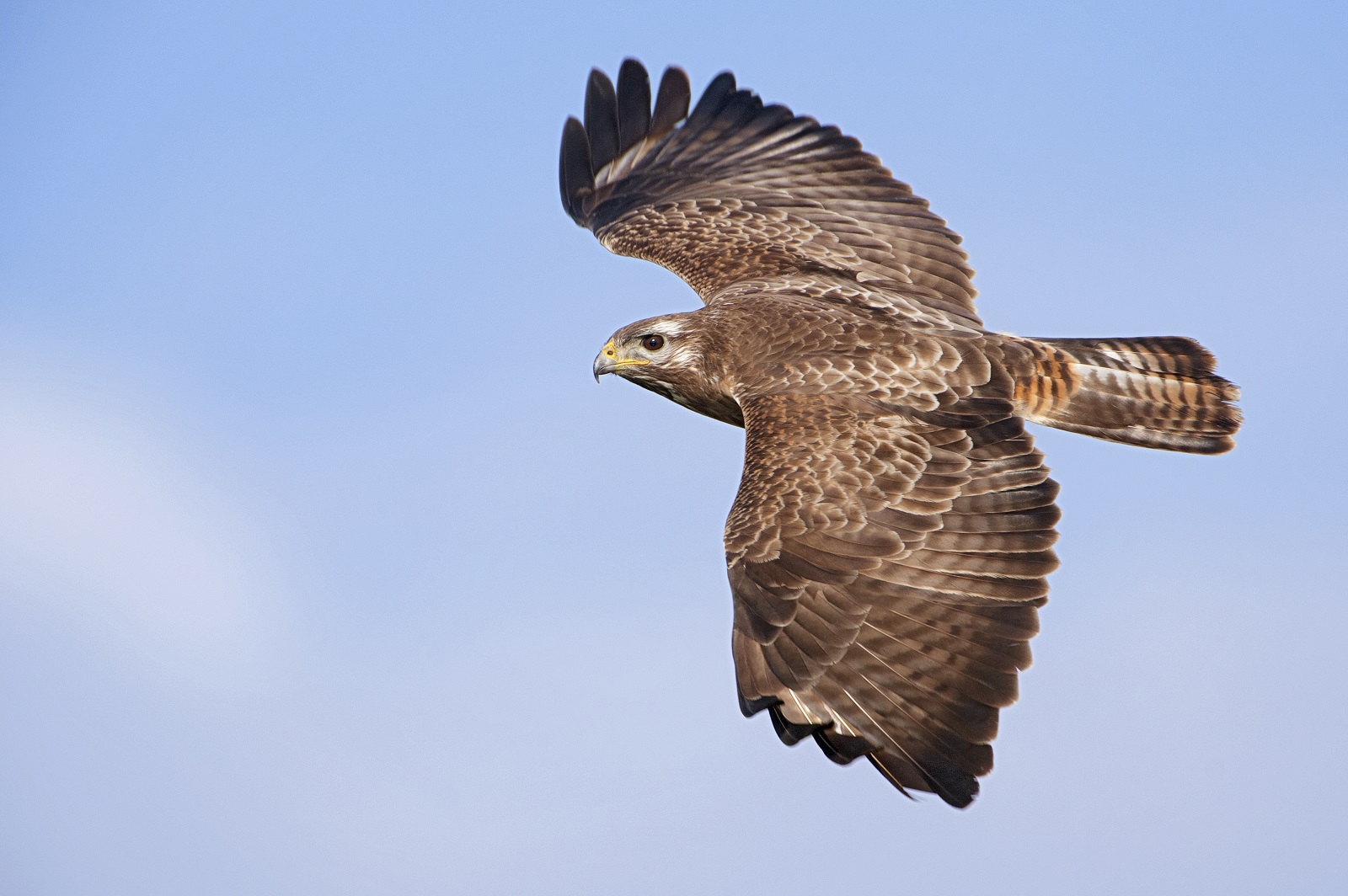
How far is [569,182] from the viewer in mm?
13531

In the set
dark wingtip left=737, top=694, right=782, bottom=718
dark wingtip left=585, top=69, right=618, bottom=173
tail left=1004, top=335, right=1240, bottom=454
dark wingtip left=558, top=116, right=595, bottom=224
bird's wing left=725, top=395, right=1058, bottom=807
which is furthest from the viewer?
dark wingtip left=585, top=69, right=618, bottom=173

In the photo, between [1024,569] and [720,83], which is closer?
[1024,569]

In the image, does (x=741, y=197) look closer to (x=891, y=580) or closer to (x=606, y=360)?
(x=606, y=360)

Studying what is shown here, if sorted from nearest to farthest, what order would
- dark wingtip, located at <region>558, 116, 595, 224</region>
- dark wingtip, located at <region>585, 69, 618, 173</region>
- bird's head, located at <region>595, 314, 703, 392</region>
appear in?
1. bird's head, located at <region>595, 314, 703, 392</region>
2. dark wingtip, located at <region>558, 116, 595, 224</region>
3. dark wingtip, located at <region>585, 69, 618, 173</region>

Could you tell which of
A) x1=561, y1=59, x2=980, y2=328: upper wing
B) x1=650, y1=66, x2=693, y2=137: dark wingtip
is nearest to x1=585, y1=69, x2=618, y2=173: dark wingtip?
x1=561, y1=59, x2=980, y2=328: upper wing

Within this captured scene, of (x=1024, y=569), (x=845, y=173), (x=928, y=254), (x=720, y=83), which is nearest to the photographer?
(x=1024, y=569)

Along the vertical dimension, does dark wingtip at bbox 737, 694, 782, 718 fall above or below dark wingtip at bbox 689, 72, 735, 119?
below

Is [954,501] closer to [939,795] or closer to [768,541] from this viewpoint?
[768,541]

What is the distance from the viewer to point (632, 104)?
13.6 metres

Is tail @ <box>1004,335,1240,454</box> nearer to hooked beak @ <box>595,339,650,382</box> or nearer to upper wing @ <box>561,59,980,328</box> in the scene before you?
upper wing @ <box>561,59,980,328</box>

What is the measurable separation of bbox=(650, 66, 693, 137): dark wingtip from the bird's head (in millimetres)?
3659

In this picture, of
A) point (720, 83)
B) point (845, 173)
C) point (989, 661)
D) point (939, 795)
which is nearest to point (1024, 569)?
point (989, 661)

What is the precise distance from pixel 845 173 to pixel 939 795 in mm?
6551

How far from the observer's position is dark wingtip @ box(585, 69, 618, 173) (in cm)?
1363
